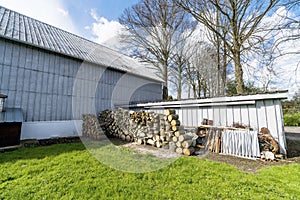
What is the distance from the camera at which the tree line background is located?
7102 mm

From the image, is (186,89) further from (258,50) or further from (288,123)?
(258,50)

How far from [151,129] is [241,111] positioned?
3.40 meters

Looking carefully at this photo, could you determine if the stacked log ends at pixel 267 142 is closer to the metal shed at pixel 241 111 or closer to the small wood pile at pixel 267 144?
the small wood pile at pixel 267 144

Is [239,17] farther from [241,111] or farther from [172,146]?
[172,146]

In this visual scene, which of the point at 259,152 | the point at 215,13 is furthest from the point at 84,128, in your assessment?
the point at 215,13

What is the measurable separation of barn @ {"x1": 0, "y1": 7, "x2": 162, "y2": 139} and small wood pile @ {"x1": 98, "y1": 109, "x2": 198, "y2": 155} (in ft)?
5.56

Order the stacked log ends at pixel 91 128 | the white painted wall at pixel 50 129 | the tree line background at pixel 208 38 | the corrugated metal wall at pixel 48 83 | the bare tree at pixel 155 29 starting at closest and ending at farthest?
the corrugated metal wall at pixel 48 83 < the white painted wall at pixel 50 129 < the stacked log ends at pixel 91 128 < the tree line background at pixel 208 38 < the bare tree at pixel 155 29

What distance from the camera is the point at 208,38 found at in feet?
39.3

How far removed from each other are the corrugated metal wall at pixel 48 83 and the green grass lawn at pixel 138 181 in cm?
326

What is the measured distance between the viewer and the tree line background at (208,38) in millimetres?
7102

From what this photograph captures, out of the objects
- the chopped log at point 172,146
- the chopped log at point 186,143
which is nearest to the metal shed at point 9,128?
the chopped log at point 172,146

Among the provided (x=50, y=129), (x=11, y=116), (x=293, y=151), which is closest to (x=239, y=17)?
(x=293, y=151)

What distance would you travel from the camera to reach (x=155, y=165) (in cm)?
354

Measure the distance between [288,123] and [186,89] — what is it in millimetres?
11182
